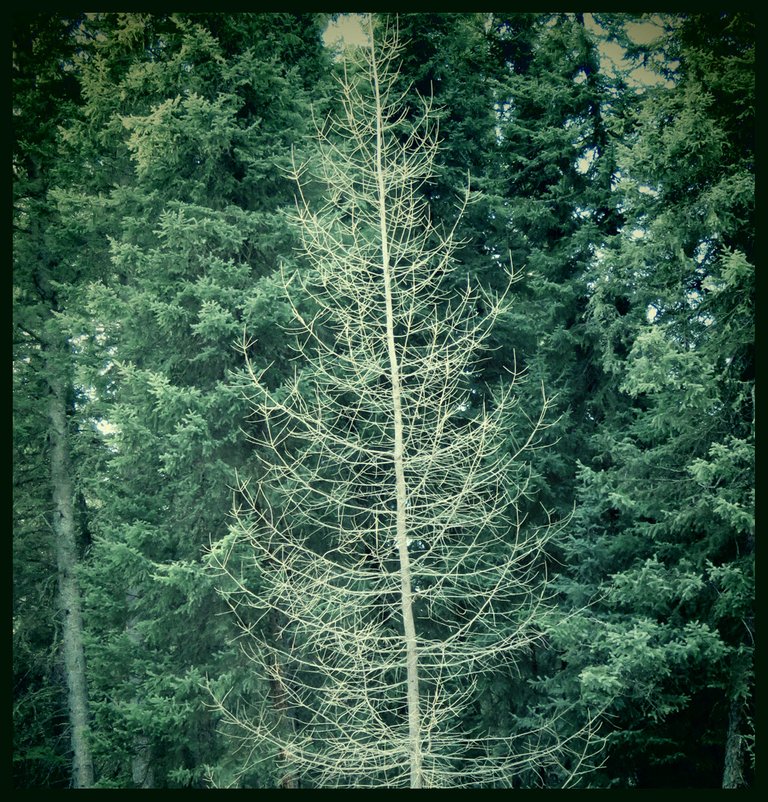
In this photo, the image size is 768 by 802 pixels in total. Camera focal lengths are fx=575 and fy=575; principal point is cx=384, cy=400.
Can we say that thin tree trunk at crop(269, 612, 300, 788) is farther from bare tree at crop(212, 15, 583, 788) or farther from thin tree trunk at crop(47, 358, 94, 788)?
thin tree trunk at crop(47, 358, 94, 788)

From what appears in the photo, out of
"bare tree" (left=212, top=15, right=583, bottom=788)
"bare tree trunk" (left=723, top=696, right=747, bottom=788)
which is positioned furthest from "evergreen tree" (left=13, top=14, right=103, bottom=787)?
"bare tree trunk" (left=723, top=696, right=747, bottom=788)

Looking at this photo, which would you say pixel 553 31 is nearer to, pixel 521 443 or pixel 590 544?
pixel 521 443

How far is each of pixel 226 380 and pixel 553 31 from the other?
731 centimetres

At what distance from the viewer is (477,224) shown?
9.70 metres

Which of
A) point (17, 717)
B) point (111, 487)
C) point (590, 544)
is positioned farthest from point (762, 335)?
→ point (17, 717)

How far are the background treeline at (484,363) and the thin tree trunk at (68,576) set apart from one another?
5 centimetres

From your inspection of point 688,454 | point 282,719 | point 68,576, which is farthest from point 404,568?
point 68,576

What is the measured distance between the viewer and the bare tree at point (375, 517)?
5.54m

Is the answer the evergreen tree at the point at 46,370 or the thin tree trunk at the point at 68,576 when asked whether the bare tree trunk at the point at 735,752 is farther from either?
the evergreen tree at the point at 46,370

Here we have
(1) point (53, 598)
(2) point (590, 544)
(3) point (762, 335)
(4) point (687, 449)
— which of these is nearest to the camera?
(3) point (762, 335)

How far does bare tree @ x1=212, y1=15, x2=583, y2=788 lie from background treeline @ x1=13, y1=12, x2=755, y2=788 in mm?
605

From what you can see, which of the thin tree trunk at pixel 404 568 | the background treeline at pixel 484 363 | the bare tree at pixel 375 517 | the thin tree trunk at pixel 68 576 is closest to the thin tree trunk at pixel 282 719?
the bare tree at pixel 375 517

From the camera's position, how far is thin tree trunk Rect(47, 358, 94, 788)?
30.6 feet

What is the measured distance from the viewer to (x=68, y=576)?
9672 mm
